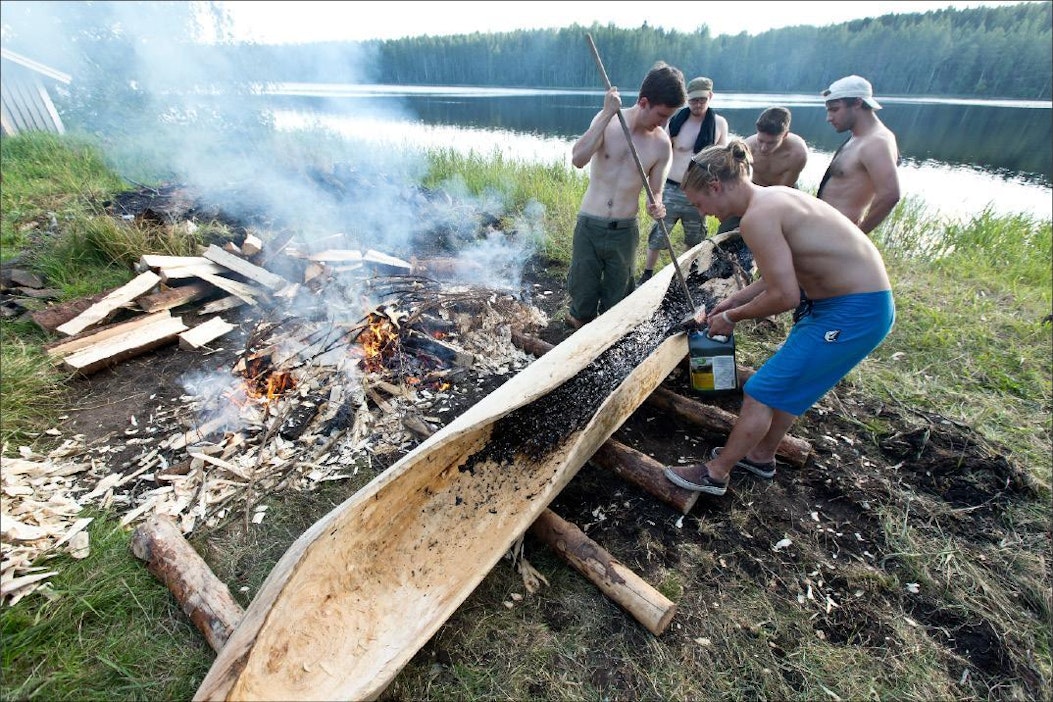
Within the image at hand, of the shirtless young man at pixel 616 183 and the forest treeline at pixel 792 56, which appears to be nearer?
the shirtless young man at pixel 616 183

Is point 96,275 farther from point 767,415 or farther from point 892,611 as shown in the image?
point 892,611

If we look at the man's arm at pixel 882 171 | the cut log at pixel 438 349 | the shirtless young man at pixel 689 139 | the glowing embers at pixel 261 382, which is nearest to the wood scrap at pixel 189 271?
the glowing embers at pixel 261 382

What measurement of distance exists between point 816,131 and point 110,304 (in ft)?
83.1

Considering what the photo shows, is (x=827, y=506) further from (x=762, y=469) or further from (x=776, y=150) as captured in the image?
(x=776, y=150)

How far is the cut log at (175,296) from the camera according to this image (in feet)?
14.5

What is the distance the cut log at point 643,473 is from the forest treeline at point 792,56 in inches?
1210

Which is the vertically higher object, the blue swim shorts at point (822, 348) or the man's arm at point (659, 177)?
the man's arm at point (659, 177)

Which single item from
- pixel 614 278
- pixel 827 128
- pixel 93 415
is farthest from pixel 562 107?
pixel 93 415

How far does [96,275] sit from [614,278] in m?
5.68

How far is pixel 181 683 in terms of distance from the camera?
75.3 inches

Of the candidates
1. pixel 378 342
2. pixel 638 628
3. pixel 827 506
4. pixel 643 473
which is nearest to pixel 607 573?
pixel 638 628

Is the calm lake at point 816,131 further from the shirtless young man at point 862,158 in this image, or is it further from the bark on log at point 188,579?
the bark on log at point 188,579

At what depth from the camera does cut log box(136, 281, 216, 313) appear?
4.43m

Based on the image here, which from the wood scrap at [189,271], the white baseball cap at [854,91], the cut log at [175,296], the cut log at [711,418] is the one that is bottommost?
the cut log at [711,418]
